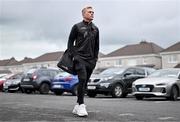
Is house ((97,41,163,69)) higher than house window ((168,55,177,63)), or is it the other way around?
house ((97,41,163,69))

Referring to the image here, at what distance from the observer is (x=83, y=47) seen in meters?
7.21

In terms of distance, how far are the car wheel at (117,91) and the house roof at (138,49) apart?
66.3 metres

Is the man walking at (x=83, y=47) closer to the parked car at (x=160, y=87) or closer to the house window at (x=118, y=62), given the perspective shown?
the parked car at (x=160, y=87)

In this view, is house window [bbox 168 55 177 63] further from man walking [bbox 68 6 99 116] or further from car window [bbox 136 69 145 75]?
man walking [bbox 68 6 99 116]

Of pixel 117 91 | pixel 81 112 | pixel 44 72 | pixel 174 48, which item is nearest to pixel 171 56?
pixel 174 48

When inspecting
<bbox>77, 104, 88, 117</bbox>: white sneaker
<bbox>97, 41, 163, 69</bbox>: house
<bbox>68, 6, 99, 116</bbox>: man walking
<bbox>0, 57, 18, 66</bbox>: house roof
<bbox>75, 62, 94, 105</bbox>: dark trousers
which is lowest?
<bbox>77, 104, 88, 117</bbox>: white sneaker

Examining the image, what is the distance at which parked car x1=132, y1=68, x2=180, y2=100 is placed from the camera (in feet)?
50.0

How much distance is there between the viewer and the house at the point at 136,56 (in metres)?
84.1

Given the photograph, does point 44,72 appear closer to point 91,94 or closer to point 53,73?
point 53,73

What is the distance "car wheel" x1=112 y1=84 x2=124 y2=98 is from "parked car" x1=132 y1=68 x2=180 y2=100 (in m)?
2.28

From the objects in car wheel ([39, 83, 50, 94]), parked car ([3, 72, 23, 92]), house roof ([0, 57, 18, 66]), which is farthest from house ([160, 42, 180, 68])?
house roof ([0, 57, 18, 66])

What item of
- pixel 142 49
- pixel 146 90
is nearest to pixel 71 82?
pixel 146 90

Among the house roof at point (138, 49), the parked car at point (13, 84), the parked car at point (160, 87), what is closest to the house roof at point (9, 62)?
the house roof at point (138, 49)

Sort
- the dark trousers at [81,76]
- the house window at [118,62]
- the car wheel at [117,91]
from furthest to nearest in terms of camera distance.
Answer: the house window at [118,62] → the car wheel at [117,91] → the dark trousers at [81,76]
